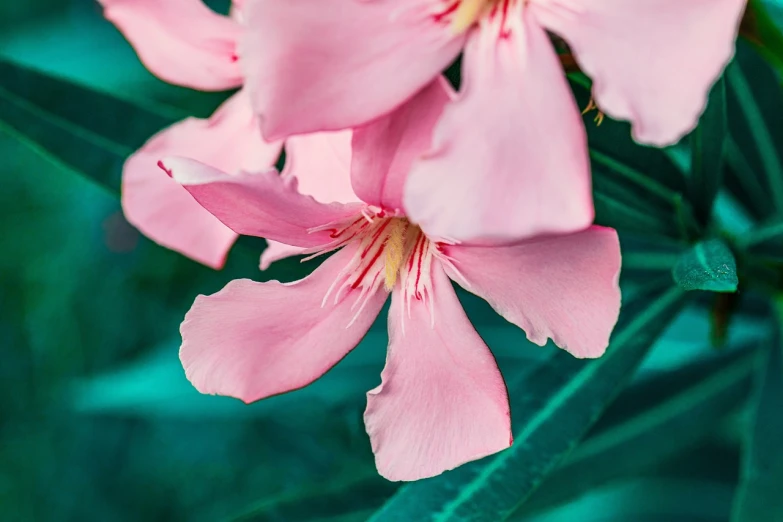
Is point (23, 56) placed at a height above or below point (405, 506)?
below

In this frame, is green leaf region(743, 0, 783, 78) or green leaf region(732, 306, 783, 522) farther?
green leaf region(732, 306, 783, 522)

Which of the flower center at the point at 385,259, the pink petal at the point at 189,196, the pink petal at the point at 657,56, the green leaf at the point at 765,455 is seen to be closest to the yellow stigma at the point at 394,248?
the flower center at the point at 385,259

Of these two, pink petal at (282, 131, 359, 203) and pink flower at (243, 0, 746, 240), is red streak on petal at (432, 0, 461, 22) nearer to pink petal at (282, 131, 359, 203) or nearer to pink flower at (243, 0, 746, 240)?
pink flower at (243, 0, 746, 240)

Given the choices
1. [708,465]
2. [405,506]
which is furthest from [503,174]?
[708,465]

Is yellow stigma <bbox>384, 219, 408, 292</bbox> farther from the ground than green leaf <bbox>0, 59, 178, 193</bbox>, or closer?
farther from the ground

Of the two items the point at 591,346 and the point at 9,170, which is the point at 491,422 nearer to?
the point at 591,346

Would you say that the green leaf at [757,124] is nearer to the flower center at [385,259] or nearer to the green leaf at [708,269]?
the green leaf at [708,269]

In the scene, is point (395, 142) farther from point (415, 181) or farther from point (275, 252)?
point (275, 252)

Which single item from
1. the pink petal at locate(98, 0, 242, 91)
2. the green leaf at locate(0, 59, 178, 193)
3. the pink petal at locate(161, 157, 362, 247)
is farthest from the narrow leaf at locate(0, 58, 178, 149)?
the pink petal at locate(161, 157, 362, 247)
